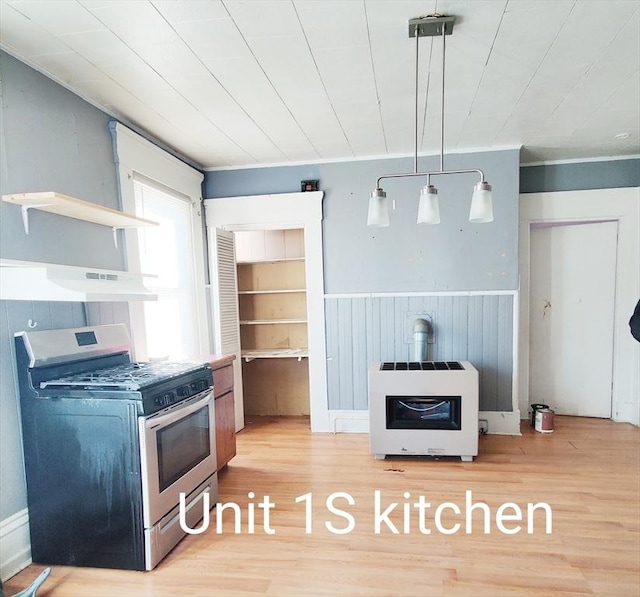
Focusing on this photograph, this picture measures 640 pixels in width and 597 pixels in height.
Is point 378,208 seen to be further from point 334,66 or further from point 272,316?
point 272,316

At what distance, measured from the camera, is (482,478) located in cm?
265

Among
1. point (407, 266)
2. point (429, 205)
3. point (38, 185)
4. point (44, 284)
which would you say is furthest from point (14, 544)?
point (407, 266)

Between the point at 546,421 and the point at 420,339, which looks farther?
the point at 546,421

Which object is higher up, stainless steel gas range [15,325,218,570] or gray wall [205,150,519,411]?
gray wall [205,150,519,411]

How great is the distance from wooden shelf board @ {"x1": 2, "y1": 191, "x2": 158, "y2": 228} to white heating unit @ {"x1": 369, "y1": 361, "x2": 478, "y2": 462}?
1.99 meters

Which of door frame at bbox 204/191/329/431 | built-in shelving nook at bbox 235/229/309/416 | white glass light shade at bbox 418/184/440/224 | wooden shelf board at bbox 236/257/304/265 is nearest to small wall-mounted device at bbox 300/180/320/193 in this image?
door frame at bbox 204/191/329/431

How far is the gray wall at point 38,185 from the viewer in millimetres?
1797

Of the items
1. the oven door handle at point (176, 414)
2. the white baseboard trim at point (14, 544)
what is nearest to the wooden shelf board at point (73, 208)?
the oven door handle at point (176, 414)

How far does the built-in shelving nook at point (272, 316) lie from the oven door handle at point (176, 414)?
1812 millimetres

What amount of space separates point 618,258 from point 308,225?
9.58ft

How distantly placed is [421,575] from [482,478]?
109 centimetres

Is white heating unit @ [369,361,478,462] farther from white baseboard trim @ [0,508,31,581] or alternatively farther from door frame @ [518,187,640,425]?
white baseboard trim @ [0,508,31,581]

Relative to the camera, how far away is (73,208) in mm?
1923

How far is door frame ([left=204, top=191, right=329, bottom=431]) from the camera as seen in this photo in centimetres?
357
